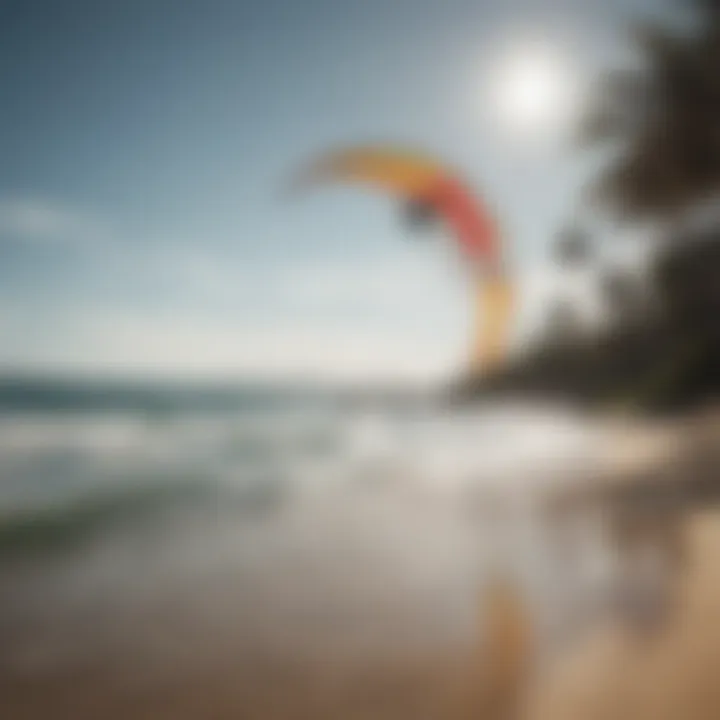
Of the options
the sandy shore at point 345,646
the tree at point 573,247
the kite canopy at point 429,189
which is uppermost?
the kite canopy at point 429,189

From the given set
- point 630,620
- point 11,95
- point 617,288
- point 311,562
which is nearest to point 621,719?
point 630,620

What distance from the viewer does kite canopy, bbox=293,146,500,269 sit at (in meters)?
1.22

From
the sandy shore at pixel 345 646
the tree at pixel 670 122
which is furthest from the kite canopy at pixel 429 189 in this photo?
the sandy shore at pixel 345 646

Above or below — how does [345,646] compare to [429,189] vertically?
below

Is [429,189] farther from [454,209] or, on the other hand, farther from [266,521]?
[266,521]

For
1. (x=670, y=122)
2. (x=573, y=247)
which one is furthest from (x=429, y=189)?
(x=670, y=122)

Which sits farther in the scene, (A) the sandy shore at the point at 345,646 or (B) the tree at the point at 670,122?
(B) the tree at the point at 670,122

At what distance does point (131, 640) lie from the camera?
1132mm

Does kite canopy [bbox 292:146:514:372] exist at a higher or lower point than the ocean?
higher

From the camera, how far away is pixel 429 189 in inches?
48.1

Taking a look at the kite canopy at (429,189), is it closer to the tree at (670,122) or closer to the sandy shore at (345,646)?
the tree at (670,122)

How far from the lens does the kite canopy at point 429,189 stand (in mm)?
1220

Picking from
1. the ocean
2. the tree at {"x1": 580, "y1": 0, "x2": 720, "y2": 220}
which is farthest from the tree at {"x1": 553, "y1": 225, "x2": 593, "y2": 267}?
the ocean

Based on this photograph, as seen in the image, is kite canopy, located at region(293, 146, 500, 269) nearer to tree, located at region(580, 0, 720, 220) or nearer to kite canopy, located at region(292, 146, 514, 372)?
kite canopy, located at region(292, 146, 514, 372)
